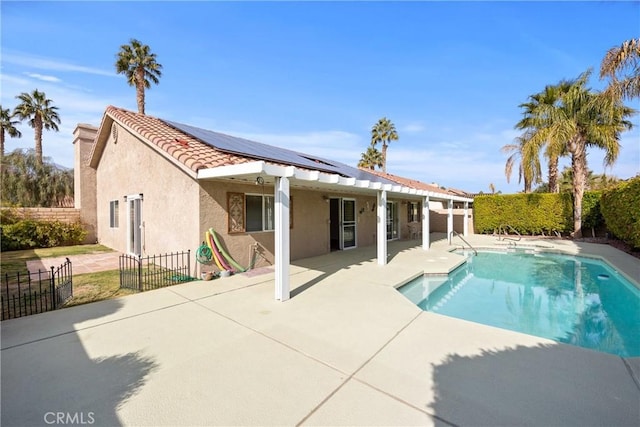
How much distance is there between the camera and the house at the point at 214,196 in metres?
7.94

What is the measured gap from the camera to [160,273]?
356 inches

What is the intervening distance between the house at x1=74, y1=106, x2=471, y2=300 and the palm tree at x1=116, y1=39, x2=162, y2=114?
9.65 meters

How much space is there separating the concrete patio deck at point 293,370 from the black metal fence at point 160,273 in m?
1.69

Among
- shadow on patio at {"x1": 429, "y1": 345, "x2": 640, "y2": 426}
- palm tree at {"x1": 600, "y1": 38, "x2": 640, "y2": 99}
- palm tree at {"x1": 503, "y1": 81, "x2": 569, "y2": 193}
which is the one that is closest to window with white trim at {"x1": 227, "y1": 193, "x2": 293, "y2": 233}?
shadow on patio at {"x1": 429, "y1": 345, "x2": 640, "y2": 426}

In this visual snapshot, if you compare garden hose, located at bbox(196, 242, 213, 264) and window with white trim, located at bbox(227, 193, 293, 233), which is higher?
window with white trim, located at bbox(227, 193, 293, 233)

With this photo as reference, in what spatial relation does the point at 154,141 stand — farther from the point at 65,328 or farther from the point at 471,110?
the point at 471,110

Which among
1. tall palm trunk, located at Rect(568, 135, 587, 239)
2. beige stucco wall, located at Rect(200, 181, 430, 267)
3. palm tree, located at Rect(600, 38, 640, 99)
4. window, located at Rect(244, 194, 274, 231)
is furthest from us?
tall palm trunk, located at Rect(568, 135, 587, 239)

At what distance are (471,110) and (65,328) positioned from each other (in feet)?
68.6

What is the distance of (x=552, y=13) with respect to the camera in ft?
31.6

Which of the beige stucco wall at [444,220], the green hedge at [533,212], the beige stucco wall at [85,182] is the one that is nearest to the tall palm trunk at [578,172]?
the green hedge at [533,212]

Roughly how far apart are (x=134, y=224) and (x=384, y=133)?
116ft

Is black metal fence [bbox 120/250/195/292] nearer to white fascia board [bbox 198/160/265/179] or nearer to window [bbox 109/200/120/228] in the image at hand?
white fascia board [bbox 198/160/265/179]

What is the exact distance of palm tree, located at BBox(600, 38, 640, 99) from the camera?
9039 mm

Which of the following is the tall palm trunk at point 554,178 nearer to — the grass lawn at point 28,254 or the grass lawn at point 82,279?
the grass lawn at point 82,279
